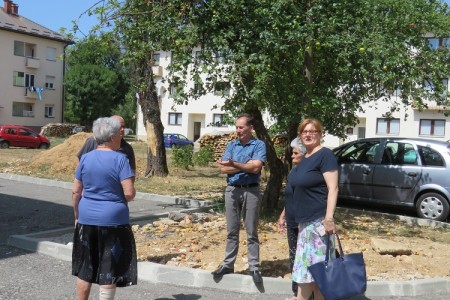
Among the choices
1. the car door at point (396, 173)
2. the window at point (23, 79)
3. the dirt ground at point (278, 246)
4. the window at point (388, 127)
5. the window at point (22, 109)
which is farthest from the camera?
the window at point (22, 109)

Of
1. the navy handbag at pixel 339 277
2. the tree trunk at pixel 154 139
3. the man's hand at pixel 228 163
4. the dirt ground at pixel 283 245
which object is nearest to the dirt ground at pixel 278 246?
the dirt ground at pixel 283 245

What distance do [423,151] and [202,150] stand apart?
39.8ft

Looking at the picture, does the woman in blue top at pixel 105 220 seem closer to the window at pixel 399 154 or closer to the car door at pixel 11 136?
the window at pixel 399 154

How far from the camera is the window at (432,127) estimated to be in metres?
42.4

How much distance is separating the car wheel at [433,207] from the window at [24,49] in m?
48.9

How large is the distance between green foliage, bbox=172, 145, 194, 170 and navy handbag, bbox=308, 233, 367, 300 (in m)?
15.0

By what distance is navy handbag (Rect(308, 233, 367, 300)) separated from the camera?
14.1 ft

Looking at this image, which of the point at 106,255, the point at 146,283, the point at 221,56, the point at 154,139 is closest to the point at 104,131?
the point at 106,255

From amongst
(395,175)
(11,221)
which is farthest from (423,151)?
(11,221)

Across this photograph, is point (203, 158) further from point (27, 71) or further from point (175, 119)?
point (27, 71)

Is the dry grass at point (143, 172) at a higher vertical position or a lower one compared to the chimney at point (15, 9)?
lower

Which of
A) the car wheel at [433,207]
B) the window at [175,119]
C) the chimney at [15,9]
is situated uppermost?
the chimney at [15,9]

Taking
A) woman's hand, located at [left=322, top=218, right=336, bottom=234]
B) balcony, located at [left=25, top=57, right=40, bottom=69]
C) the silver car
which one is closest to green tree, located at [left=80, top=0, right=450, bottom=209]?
the silver car

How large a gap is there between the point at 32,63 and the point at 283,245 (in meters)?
50.6
